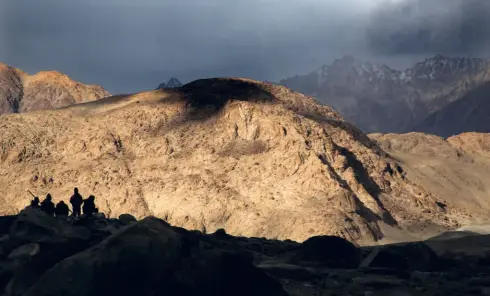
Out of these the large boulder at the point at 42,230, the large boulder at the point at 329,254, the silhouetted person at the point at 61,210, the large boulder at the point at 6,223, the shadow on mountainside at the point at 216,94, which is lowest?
the large boulder at the point at 329,254

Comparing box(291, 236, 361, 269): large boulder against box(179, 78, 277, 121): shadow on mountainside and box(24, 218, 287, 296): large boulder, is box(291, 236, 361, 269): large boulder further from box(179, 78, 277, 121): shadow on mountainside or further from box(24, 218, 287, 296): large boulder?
box(179, 78, 277, 121): shadow on mountainside

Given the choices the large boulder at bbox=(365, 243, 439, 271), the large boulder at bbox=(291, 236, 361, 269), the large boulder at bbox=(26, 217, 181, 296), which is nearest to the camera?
the large boulder at bbox=(26, 217, 181, 296)

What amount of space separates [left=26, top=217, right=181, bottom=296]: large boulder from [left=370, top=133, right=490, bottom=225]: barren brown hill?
9333 centimetres

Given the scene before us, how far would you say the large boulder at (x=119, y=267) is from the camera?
36344 millimetres

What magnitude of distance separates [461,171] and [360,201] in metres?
54.0

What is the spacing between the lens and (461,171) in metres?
162

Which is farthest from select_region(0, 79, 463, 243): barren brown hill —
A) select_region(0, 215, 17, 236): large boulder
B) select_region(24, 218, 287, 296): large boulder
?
select_region(24, 218, 287, 296): large boulder

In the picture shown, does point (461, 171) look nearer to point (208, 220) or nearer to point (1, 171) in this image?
point (208, 220)

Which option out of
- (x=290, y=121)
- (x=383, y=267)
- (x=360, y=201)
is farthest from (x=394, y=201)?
(x=383, y=267)

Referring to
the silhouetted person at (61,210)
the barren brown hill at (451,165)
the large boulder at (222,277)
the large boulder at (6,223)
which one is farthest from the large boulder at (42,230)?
the barren brown hill at (451,165)

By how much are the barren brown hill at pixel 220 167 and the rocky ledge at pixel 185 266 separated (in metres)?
50.1

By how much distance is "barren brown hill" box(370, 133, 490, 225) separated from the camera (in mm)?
139625

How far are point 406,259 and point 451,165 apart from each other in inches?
4769

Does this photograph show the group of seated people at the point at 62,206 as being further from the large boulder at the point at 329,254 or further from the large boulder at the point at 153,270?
the large boulder at the point at 329,254
